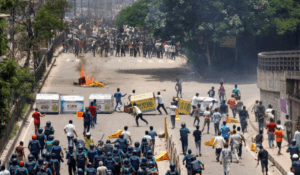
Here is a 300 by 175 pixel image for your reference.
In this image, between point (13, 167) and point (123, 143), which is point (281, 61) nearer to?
point (123, 143)

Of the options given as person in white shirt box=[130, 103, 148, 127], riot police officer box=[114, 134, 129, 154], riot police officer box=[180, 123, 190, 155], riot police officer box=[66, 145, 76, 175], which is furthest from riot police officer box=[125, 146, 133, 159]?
person in white shirt box=[130, 103, 148, 127]

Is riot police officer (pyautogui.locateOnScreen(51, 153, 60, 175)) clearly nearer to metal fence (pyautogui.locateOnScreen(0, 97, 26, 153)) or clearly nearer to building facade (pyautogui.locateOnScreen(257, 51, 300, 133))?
metal fence (pyautogui.locateOnScreen(0, 97, 26, 153))

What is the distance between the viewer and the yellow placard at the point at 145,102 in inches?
1229

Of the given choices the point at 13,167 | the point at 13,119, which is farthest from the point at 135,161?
the point at 13,119

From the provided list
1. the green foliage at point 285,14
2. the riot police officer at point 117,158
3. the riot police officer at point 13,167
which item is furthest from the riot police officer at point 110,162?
the green foliage at point 285,14

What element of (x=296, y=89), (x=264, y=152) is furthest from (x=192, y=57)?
(x=264, y=152)

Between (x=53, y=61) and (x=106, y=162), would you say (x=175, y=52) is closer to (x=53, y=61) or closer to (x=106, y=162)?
(x=53, y=61)

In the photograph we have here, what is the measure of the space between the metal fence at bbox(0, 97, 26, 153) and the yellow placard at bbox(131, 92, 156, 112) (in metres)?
5.89

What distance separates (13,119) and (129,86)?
14.3 m

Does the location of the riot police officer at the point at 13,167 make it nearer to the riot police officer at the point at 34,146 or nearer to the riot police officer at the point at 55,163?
the riot police officer at the point at 55,163

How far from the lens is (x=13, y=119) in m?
26.8

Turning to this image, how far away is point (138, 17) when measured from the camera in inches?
2304

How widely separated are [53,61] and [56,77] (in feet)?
18.9

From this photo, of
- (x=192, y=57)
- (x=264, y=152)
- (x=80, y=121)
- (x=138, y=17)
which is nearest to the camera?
(x=264, y=152)
